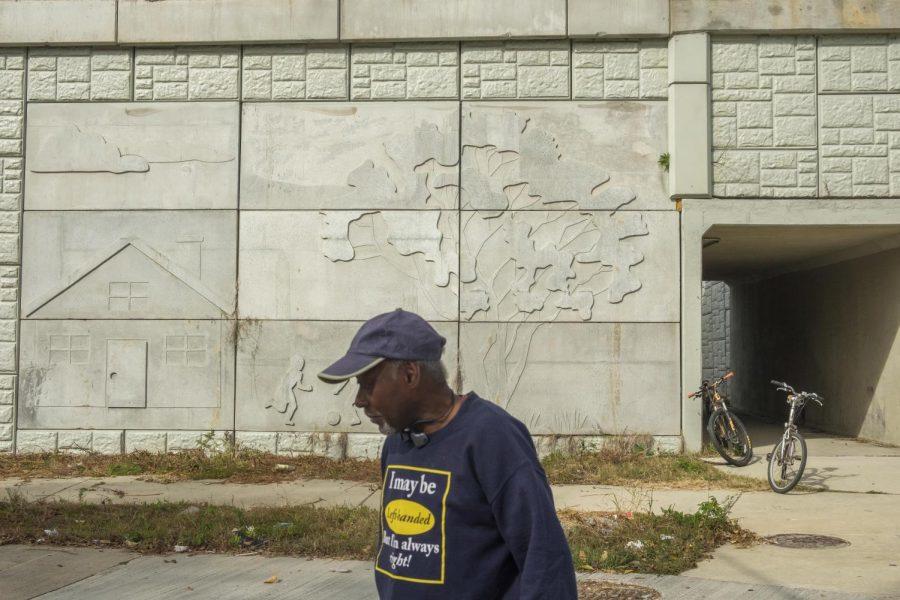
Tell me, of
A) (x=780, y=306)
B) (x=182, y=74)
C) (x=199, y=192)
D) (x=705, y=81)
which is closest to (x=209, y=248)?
(x=199, y=192)

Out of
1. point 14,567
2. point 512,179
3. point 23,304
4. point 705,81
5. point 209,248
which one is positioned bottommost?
point 14,567

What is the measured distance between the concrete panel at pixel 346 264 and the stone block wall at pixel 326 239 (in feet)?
0.09

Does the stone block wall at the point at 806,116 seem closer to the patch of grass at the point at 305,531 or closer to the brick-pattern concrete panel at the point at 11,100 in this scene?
the patch of grass at the point at 305,531

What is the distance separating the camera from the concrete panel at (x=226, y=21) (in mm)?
11930

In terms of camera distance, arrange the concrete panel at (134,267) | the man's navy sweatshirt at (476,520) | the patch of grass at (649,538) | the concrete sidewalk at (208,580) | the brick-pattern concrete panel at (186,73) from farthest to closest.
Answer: the brick-pattern concrete panel at (186,73)
the concrete panel at (134,267)
the patch of grass at (649,538)
the concrete sidewalk at (208,580)
the man's navy sweatshirt at (476,520)

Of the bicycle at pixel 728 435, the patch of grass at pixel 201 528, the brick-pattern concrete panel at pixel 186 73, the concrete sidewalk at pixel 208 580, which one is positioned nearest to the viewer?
the concrete sidewalk at pixel 208 580

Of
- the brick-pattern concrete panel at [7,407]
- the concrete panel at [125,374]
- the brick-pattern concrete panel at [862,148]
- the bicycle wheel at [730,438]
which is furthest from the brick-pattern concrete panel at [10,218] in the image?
the brick-pattern concrete panel at [862,148]

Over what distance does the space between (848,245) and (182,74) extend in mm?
9576

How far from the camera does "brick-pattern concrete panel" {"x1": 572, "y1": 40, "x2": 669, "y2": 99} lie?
11.9 metres

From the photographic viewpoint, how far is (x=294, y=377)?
1172 centimetres

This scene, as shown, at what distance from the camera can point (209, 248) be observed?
11.9 meters

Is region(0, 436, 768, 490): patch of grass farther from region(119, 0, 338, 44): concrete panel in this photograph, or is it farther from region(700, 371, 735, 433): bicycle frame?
region(119, 0, 338, 44): concrete panel

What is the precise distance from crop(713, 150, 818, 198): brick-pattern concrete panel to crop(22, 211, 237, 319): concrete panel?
20.2 feet

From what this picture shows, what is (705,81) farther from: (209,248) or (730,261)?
(209,248)
